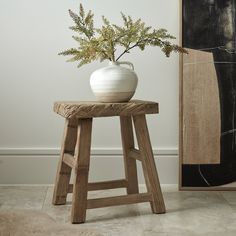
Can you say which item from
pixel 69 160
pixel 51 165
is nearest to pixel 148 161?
pixel 69 160

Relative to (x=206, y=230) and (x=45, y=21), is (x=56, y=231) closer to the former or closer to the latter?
(x=206, y=230)

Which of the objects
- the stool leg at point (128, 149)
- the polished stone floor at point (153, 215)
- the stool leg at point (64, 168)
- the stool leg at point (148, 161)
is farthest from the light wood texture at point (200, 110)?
the stool leg at point (64, 168)

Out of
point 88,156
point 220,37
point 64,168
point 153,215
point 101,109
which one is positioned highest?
point 220,37

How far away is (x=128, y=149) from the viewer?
6.56ft

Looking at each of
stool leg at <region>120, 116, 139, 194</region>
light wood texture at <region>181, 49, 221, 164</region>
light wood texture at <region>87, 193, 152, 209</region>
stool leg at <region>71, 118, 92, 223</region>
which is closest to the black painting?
light wood texture at <region>181, 49, 221, 164</region>

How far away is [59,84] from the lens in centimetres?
229

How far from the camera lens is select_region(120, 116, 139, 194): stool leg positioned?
6.50 ft

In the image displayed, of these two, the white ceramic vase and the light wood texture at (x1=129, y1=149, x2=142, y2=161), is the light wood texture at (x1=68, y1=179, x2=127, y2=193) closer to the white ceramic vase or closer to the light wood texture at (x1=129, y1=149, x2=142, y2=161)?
the light wood texture at (x1=129, y1=149, x2=142, y2=161)

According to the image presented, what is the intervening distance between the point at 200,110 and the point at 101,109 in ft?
2.40

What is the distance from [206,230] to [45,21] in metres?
1.30

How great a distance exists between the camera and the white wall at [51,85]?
2270mm

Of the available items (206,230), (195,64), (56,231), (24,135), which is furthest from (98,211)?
(195,64)

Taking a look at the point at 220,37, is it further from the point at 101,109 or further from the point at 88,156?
the point at 88,156

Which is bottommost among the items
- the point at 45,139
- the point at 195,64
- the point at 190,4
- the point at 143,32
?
the point at 45,139
